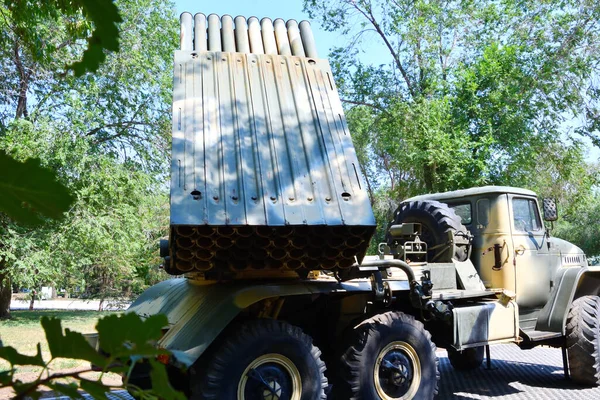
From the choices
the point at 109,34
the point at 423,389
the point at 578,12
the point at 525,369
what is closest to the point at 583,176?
the point at 578,12

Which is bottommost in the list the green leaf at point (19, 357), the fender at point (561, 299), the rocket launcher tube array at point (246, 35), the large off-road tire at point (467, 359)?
the large off-road tire at point (467, 359)

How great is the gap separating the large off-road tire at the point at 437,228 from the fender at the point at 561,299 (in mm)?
1336

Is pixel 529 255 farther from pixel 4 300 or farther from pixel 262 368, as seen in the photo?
pixel 4 300

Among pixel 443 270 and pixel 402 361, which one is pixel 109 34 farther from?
pixel 443 270

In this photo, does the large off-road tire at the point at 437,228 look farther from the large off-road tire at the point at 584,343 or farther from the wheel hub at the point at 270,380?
the wheel hub at the point at 270,380

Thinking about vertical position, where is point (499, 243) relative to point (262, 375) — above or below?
above

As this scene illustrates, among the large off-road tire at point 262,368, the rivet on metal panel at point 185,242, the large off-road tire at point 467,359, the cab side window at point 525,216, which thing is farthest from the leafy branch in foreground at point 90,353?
the large off-road tire at point 467,359

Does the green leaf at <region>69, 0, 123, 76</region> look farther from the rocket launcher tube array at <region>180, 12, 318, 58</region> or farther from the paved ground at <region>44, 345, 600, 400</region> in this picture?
the paved ground at <region>44, 345, 600, 400</region>

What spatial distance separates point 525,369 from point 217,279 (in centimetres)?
600

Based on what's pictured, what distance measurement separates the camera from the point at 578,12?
723 inches

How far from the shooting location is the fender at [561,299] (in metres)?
7.91

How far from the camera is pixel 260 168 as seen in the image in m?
5.04

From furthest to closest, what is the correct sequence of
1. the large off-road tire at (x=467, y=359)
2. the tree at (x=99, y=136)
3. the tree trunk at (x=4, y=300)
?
1. the tree trunk at (x=4, y=300)
2. the tree at (x=99, y=136)
3. the large off-road tire at (x=467, y=359)

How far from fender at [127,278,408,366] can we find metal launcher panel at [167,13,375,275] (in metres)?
0.25
